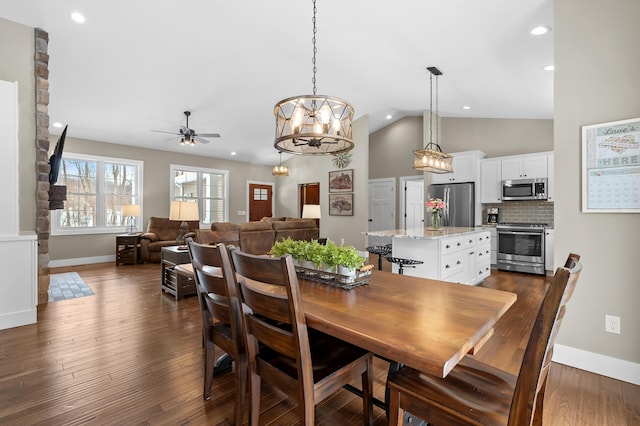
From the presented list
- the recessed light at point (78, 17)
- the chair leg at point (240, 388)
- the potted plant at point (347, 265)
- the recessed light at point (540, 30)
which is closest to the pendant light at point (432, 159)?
the recessed light at point (540, 30)

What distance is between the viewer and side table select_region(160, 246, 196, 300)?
3990 mm

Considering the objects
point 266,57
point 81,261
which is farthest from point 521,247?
point 81,261

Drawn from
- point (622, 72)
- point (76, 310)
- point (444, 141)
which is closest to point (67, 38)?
point (76, 310)

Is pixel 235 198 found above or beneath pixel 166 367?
above

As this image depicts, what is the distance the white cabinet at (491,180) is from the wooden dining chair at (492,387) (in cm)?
542

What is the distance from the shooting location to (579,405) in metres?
1.87

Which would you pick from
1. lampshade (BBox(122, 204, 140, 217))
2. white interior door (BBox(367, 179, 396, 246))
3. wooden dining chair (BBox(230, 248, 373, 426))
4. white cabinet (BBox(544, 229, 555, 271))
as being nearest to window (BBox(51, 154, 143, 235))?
lampshade (BBox(122, 204, 140, 217))

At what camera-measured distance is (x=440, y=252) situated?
3.58m

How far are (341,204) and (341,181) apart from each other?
0.56 meters

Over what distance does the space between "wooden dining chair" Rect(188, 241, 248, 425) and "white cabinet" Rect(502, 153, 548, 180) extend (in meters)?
5.88

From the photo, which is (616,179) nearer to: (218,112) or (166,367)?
(166,367)

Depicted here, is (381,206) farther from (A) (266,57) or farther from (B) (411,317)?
(B) (411,317)

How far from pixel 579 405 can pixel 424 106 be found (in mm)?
5894

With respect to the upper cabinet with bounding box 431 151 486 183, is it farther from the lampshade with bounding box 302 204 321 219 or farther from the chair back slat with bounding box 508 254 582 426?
the chair back slat with bounding box 508 254 582 426
